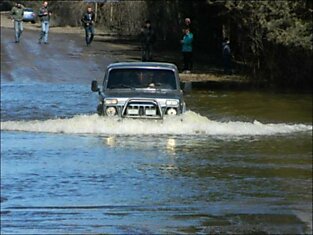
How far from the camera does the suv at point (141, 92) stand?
647 inches

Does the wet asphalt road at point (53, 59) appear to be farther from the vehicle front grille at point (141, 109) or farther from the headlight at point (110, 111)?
the vehicle front grille at point (141, 109)

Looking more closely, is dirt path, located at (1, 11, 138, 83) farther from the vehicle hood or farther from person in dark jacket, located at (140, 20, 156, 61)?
the vehicle hood

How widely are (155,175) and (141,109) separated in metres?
3.33

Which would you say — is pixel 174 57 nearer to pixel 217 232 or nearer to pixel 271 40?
pixel 271 40

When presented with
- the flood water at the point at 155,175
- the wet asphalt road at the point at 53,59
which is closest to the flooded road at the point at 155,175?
the flood water at the point at 155,175

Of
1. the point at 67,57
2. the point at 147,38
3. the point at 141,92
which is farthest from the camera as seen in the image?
the point at 67,57

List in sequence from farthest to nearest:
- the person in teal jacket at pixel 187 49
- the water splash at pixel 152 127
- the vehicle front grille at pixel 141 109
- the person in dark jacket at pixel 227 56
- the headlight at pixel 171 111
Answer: the person in dark jacket at pixel 227 56 → the person in teal jacket at pixel 187 49 → the headlight at pixel 171 111 → the water splash at pixel 152 127 → the vehicle front grille at pixel 141 109

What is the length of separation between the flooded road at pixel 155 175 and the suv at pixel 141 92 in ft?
0.86

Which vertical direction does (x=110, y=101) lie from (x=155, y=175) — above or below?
above

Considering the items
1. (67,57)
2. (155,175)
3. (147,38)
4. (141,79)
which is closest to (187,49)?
(147,38)

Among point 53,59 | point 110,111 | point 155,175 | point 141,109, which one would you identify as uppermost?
point 141,109

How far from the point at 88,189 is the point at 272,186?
2.96 metres

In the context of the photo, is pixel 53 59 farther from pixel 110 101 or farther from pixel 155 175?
pixel 155 175

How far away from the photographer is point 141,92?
16688mm
